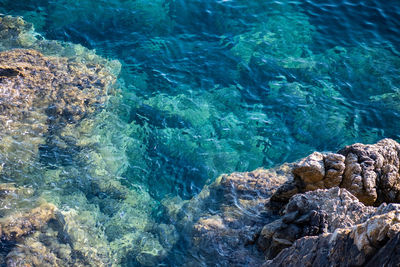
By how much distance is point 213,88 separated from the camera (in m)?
13.7

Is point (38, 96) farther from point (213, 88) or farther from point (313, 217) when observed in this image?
point (313, 217)

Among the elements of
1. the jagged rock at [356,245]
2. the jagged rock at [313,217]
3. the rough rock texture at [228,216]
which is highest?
the jagged rock at [356,245]

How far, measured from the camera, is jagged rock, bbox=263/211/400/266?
173 inches

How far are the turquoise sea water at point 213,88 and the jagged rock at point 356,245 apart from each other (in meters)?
4.41

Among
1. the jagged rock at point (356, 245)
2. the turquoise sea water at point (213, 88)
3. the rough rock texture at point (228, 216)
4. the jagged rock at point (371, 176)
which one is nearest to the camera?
the jagged rock at point (356, 245)

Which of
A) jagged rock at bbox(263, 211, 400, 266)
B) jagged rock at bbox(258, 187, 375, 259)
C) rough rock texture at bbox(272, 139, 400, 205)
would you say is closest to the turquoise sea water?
jagged rock at bbox(258, 187, 375, 259)

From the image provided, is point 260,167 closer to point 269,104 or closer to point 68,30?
point 269,104

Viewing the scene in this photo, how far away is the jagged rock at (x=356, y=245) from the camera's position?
439 cm

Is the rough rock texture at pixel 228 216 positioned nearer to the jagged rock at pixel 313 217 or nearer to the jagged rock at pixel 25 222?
the jagged rock at pixel 313 217

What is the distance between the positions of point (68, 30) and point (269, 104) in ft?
29.5

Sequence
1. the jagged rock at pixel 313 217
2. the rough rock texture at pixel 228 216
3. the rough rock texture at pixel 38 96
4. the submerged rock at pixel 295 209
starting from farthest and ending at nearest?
1. the rough rock texture at pixel 38 96
2. the rough rock texture at pixel 228 216
3. the jagged rock at pixel 313 217
4. the submerged rock at pixel 295 209

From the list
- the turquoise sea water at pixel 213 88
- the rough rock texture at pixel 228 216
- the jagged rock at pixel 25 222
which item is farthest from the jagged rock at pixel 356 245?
the jagged rock at pixel 25 222

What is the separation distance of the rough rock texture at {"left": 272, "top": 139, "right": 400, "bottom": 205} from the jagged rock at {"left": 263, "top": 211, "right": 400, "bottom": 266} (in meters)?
2.87

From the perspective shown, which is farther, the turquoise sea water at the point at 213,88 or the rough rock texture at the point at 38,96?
the turquoise sea water at the point at 213,88
